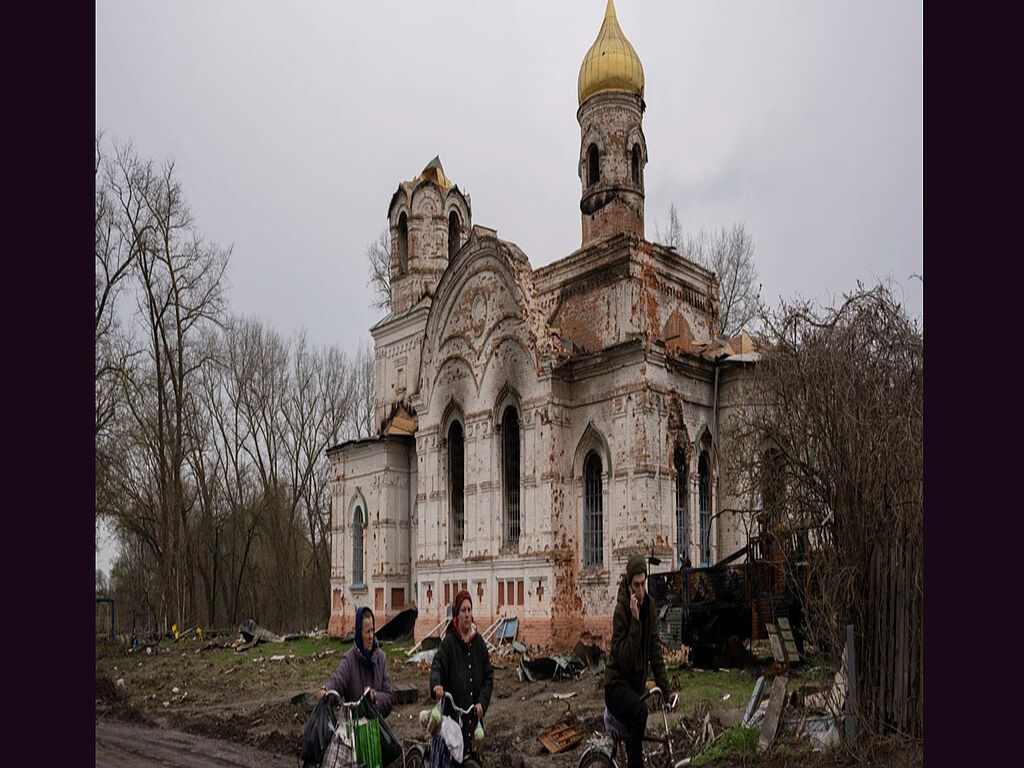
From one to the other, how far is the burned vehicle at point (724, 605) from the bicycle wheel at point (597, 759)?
26.6 feet

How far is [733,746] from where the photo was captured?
35.3 ft

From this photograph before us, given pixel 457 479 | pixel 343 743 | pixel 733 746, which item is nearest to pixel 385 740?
pixel 343 743

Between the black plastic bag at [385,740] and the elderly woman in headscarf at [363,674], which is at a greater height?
the elderly woman in headscarf at [363,674]

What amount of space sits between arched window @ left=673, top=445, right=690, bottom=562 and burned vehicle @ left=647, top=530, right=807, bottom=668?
3807 millimetres

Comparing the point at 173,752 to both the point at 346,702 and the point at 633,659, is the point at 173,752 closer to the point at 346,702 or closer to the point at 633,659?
the point at 346,702

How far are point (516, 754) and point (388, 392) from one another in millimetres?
20989

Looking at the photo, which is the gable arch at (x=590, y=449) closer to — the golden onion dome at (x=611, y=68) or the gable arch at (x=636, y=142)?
the gable arch at (x=636, y=142)

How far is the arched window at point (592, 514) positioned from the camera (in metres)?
22.3

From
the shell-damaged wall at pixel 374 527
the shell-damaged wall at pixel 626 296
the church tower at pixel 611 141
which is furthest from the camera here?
the shell-damaged wall at pixel 374 527

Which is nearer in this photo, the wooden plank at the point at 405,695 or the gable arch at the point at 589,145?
the wooden plank at the point at 405,695

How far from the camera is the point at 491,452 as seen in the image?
24.1 metres

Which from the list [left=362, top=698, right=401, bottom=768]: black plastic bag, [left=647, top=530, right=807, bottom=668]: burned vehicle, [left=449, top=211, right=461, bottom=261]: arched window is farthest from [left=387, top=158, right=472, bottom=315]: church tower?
[left=362, top=698, right=401, bottom=768]: black plastic bag

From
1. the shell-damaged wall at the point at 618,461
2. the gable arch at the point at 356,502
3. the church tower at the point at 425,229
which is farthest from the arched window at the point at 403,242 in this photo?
the shell-damaged wall at the point at 618,461

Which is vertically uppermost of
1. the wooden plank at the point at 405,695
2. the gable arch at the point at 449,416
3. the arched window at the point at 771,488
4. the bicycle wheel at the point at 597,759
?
the gable arch at the point at 449,416
